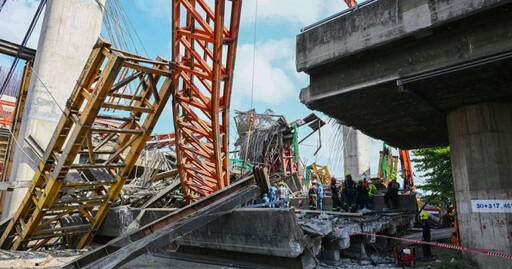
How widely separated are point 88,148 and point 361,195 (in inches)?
359

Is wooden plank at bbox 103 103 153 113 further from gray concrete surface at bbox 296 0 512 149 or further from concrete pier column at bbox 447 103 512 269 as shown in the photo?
concrete pier column at bbox 447 103 512 269

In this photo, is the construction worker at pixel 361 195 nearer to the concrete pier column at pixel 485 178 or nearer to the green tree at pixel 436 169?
the concrete pier column at pixel 485 178

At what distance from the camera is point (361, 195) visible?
38.0ft

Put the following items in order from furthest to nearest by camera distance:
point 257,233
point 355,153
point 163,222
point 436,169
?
point 355,153 → point 436,169 → point 163,222 → point 257,233

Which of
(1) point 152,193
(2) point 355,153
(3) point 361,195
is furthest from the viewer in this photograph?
(2) point 355,153

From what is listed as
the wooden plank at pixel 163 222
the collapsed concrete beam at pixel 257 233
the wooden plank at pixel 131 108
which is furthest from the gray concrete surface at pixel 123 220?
the wooden plank at pixel 131 108

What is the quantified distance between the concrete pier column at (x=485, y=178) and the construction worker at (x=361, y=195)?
156 inches

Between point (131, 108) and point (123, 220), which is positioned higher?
point (131, 108)

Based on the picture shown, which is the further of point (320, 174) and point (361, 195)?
point (320, 174)

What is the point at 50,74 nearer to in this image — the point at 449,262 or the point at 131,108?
the point at 131,108

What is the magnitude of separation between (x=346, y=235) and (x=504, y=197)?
3.43 metres

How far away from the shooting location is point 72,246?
9484 mm

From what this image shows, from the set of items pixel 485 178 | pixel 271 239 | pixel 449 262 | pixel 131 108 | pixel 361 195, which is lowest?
pixel 449 262

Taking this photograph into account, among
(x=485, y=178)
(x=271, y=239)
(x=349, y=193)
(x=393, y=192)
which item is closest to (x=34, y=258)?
(x=271, y=239)
